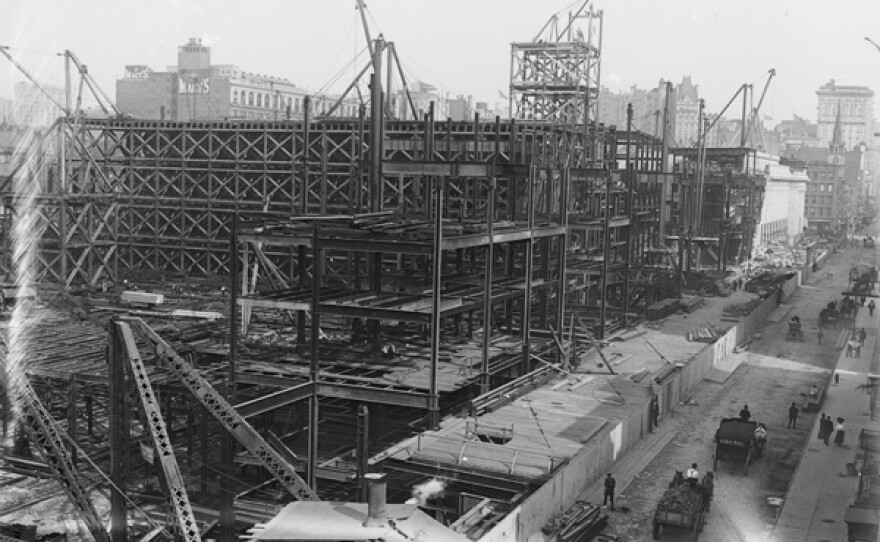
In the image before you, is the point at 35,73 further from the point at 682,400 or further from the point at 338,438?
the point at 682,400

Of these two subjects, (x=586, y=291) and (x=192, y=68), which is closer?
(x=586, y=291)

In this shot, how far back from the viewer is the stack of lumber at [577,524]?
74.7 feet

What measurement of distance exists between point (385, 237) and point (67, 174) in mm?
36842

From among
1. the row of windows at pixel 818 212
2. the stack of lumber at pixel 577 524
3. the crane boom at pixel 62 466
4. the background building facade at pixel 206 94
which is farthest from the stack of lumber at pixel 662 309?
the row of windows at pixel 818 212

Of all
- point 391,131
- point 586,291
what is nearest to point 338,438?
point 391,131

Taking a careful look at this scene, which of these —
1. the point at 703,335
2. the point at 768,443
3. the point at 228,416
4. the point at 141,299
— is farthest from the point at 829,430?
the point at 141,299

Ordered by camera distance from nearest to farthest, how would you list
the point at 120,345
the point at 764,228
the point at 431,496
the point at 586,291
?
the point at 120,345, the point at 431,496, the point at 586,291, the point at 764,228

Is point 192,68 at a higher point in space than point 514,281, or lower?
higher

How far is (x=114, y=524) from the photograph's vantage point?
20.1m

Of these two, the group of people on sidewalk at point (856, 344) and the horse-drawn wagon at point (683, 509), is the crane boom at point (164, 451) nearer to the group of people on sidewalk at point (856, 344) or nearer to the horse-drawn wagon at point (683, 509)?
the horse-drawn wagon at point (683, 509)

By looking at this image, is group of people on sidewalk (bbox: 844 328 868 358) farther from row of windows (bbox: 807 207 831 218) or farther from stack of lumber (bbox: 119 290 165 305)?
row of windows (bbox: 807 207 831 218)

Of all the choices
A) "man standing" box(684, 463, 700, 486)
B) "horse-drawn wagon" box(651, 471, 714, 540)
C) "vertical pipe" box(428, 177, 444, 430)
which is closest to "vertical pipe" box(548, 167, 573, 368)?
"vertical pipe" box(428, 177, 444, 430)

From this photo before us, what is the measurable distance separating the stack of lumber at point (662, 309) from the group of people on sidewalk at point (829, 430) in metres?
21.0

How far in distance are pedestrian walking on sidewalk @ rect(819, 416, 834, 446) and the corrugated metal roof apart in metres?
18.6
